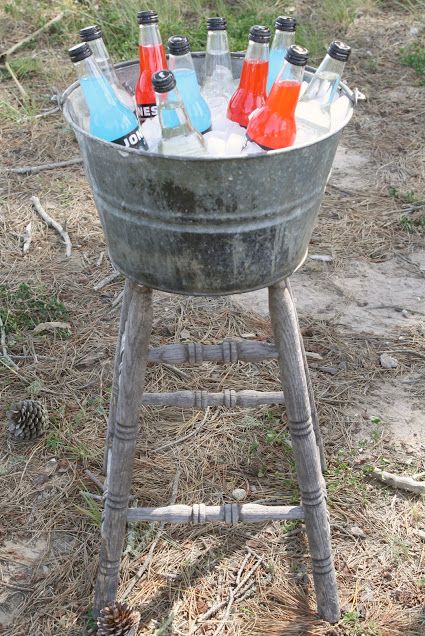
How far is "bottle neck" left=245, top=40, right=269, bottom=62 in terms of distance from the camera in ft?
5.16

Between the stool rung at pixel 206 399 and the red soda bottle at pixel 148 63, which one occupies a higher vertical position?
the red soda bottle at pixel 148 63

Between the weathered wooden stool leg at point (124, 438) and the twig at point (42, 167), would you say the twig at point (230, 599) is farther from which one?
the twig at point (42, 167)

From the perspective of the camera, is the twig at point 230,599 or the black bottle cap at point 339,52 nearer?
the black bottle cap at point 339,52

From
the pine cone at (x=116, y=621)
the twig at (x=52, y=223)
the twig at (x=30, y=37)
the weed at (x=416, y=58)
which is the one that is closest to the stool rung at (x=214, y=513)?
the pine cone at (x=116, y=621)

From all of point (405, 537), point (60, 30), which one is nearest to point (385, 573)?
point (405, 537)

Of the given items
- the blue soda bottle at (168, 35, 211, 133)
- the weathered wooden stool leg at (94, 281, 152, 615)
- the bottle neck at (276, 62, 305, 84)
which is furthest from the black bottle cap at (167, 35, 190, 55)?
the weathered wooden stool leg at (94, 281, 152, 615)

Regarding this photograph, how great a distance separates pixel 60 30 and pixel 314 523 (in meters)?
4.41

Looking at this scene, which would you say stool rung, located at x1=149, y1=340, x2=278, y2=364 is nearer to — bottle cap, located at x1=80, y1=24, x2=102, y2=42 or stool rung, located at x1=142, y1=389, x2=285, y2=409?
stool rung, located at x1=142, y1=389, x2=285, y2=409

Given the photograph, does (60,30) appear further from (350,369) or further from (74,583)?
(74,583)

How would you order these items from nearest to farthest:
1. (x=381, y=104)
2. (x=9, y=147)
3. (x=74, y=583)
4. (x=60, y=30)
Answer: (x=74, y=583), (x=9, y=147), (x=381, y=104), (x=60, y=30)

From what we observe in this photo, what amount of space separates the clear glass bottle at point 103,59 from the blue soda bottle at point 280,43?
35 cm

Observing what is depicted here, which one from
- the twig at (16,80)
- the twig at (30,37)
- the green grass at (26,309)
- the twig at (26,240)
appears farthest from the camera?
the twig at (30,37)

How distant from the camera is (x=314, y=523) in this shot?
6.19 ft

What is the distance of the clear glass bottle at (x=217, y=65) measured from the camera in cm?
169
